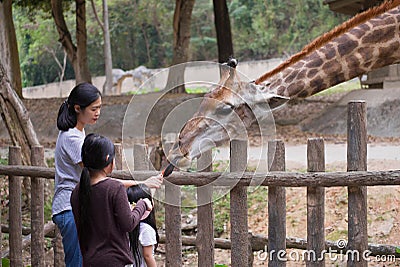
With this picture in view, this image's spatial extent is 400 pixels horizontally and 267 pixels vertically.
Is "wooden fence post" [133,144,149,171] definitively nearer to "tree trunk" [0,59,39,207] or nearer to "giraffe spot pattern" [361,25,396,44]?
"giraffe spot pattern" [361,25,396,44]

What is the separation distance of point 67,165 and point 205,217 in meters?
1.05

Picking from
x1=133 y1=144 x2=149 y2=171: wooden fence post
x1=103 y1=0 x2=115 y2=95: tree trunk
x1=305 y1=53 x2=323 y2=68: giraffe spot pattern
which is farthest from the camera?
x1=103 y1=0 x2=115 y2=95: tree trunk

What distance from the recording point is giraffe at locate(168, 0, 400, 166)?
14.5 ft

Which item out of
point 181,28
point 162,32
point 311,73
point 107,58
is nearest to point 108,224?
point 311,73

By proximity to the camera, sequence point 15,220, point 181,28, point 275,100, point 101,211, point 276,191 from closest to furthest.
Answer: point 101,211 < point 276,191 < point 275,100 < point 15,220 < point 181,28

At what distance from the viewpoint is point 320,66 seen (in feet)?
16.0

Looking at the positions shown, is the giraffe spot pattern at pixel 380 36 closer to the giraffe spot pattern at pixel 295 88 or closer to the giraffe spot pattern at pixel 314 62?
the giraffe spot pattern at pixel 314 62

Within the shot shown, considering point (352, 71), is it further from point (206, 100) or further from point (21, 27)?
point (21, 27)

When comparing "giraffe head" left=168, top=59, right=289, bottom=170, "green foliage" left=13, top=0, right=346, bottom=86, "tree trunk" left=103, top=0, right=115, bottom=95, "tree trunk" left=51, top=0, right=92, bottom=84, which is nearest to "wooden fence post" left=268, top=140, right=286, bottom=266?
"giraffe head" left=168, top=59, right=289, bottom=170

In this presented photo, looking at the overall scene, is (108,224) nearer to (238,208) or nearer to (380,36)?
(238,208)

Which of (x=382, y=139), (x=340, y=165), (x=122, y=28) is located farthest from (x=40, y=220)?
(x=122, y=28)

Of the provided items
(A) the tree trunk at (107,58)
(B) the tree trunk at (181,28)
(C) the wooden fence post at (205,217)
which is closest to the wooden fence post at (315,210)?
(C) the wooden fence post at (205,217)

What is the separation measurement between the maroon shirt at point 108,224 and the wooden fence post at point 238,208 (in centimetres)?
94

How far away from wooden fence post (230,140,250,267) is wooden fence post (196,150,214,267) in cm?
16
